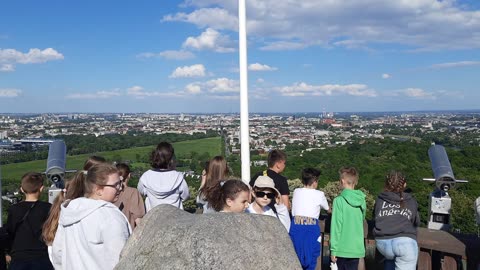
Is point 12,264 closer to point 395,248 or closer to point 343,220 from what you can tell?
point 343,220

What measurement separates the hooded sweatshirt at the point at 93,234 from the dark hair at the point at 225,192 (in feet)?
2.79

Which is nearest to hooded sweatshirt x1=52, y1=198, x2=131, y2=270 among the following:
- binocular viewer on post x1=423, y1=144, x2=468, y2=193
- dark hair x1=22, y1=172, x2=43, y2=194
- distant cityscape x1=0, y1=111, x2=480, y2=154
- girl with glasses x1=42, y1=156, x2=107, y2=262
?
girl with glasses x1=42, y1=156, x2=107, y2=262

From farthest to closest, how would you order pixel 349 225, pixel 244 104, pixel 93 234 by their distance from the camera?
pixel 244 104, pixel 349 225, pixel 93 234

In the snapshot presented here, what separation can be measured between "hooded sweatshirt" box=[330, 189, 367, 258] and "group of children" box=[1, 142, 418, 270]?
0.01 meters

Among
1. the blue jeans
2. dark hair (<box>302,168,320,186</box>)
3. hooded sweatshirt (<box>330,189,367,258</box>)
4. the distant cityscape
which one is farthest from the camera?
the distant cityscape

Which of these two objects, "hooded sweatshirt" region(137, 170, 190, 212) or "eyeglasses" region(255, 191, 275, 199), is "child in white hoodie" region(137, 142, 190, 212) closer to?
"hooded sweatshirt" region(137, 170, 190, 212)

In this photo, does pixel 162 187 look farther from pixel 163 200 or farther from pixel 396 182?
pixel 396 182

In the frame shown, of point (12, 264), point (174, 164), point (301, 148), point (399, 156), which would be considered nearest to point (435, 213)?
point (174, 164)

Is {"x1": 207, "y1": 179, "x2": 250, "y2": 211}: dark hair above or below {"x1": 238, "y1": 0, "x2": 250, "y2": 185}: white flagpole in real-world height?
below

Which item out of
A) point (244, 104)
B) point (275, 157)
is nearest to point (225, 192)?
point (275, 157)

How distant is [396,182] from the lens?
4.96 m

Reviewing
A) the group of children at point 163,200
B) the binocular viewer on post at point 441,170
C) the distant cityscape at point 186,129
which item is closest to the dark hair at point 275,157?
the group of children at point 163,200

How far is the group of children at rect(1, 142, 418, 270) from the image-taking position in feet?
10.7

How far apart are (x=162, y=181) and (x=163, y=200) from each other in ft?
0.72
